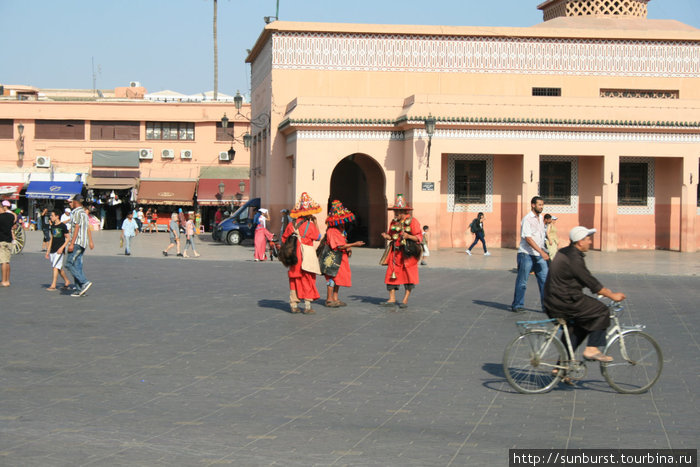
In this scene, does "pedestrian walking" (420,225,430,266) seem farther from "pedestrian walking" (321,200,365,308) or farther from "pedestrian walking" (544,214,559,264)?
"pedestrian walking" (321,200,365,308)

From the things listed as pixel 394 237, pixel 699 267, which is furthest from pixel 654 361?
pixel 699 267

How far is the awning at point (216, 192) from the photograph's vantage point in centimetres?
4953

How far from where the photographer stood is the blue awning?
4828 cm

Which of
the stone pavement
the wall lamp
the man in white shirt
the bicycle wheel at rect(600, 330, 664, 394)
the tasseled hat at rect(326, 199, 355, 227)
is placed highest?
the wall lamp

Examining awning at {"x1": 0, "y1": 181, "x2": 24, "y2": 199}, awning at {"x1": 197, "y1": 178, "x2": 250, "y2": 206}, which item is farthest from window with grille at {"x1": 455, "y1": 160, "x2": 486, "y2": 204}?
awning at {"x1": 0, "y1": 181, "x2": 24, "y2": 199}

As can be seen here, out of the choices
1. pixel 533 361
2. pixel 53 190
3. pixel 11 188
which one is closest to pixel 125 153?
pixel 53 190

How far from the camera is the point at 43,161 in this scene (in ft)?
164

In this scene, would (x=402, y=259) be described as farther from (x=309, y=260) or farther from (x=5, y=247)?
(x=5, y=247)

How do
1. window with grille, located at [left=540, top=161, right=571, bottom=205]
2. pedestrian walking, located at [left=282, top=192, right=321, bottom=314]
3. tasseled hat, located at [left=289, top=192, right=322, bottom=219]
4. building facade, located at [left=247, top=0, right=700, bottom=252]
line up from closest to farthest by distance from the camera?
pedestrian walking, located at [left=282, top=192, right=321, bottom=314] → tasseled hat, located at [left=289, top=192, right=322, bottom=219] → building facade, located at [left=247, top=0, right=700, bottom=252] → window with grille, located at [left=540, top=161, right=571, bottom=205]

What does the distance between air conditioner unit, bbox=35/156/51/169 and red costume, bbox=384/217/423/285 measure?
41.0 metres

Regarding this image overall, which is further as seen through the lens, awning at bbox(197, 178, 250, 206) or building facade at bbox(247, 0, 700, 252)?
awning at bbox(197, 178, 250, 206)

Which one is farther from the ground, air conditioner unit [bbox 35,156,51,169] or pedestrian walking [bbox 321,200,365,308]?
air conditioner unit [bbox 35,156,51,169]

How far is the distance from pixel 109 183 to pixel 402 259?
39657 millimetres

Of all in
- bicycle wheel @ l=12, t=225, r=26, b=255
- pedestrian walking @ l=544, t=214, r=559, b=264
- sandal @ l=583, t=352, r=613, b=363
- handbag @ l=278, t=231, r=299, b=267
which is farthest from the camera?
bicycle wheel @ l=12, t=225, r=26, b=255
